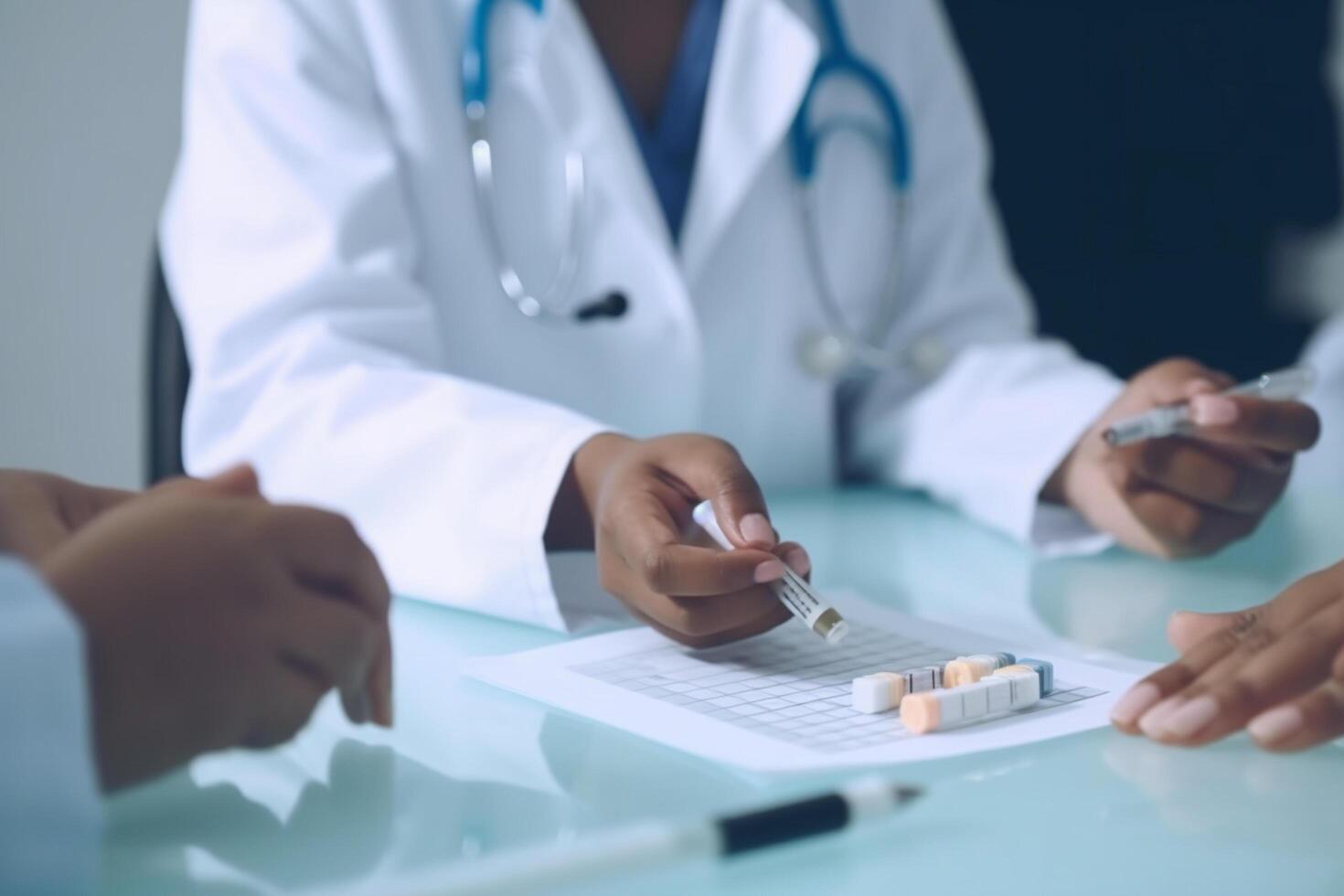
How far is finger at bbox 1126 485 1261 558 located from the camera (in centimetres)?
84

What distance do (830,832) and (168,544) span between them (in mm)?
201

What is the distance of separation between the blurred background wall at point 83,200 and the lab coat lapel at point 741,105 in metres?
0.44

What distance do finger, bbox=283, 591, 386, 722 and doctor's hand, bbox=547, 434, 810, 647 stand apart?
0.57ft

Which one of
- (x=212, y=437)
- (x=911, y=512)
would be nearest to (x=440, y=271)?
(x=212, y=437)

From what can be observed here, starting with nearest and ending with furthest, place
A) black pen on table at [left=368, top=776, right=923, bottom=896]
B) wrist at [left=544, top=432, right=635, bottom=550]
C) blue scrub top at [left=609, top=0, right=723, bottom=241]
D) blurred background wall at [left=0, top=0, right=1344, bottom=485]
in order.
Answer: black pen on table at [left=368, top=776, right=923, bottom=896] < wrist at [left=544, top=432, right=635, bottom=550] < blue scrub top at [left=609, top=0, right=723, bottom=241] < blurred background wall at [left=0, top=0, right=1344, bottom=485]

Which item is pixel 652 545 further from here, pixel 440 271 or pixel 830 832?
pixel 440 271

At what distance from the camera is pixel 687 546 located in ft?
1.94

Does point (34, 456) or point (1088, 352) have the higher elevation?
point (34, 456)

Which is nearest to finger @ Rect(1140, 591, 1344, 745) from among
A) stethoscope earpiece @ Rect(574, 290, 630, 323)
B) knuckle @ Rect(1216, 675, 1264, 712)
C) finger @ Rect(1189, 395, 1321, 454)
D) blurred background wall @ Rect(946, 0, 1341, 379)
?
knuckle @ Rect(1216, 675, 1264, 712)

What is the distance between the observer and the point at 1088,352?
5.99 feet

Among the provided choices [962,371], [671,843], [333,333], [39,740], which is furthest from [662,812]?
[962,371]

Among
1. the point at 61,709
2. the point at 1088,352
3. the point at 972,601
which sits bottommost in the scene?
the point at 1088,352

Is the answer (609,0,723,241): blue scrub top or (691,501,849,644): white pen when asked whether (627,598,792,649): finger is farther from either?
(609,0,723,241): blue scrub top

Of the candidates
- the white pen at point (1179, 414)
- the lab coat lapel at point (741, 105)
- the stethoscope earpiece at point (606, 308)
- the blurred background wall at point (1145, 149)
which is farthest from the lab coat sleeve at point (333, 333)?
the blurred background wall at point (1145, 149)
